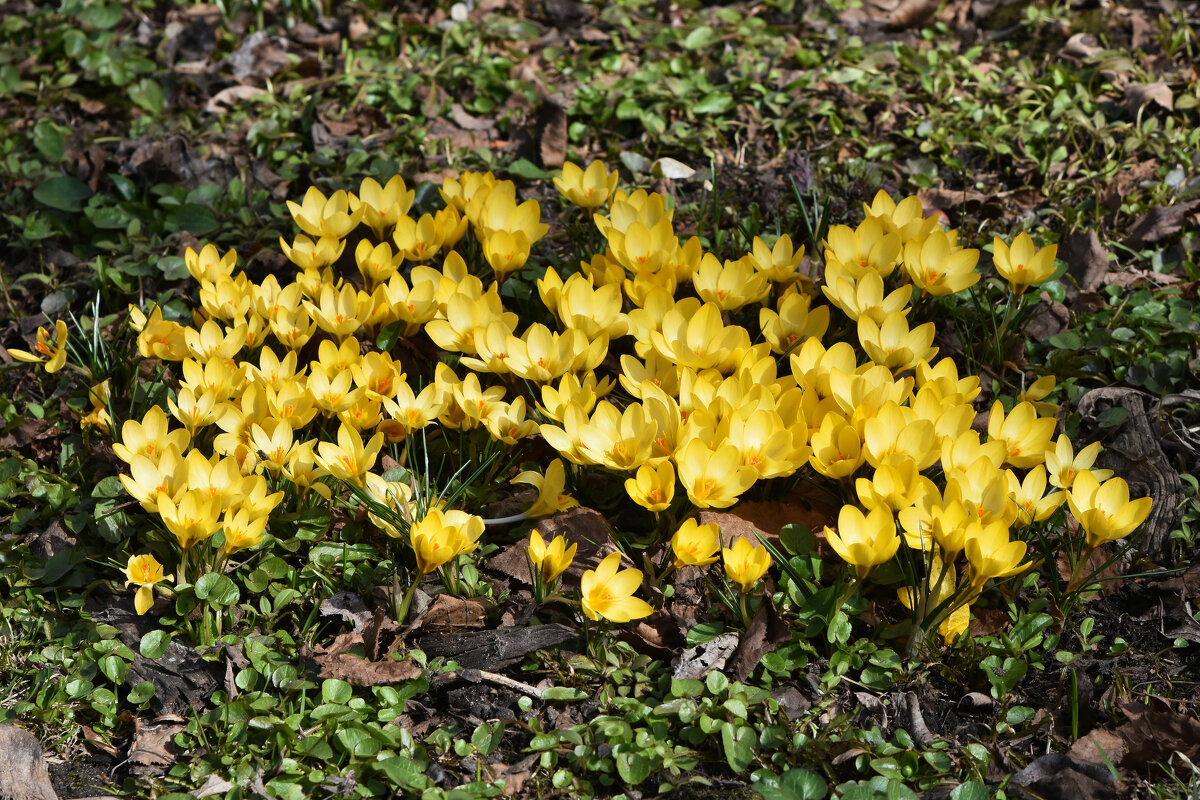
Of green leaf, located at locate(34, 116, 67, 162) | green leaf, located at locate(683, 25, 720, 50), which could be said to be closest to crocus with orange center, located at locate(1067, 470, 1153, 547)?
green leaf, located at locate(683, 25, 720, 50)

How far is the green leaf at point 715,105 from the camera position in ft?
12.1

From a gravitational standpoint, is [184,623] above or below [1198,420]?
below

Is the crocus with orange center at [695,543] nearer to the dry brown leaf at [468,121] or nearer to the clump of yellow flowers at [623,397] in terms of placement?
the clump of yellow flowers at [623,397]

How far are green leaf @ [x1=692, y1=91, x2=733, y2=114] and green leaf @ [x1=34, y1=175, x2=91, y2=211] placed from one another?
2092 millimetres

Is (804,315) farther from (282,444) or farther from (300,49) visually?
(300,49)

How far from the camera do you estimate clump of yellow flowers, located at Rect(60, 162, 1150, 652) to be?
6.61ft

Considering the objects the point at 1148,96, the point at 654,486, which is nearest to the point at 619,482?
the point at 654,486

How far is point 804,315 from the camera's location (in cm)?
251

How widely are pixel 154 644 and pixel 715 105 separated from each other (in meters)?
2.57

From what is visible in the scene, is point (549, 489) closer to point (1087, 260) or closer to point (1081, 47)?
point (1087, 260)

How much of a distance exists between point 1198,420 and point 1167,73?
1787mm

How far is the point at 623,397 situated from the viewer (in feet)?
8.55

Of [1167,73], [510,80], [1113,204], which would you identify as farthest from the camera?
[510,80]

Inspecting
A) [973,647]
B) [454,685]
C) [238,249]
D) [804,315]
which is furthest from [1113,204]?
[238,249]
